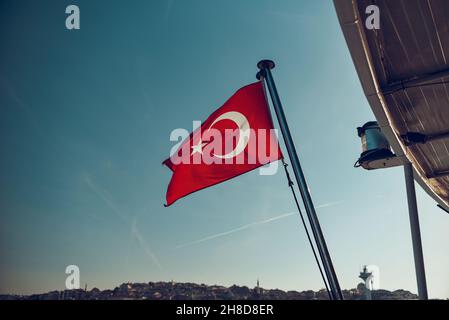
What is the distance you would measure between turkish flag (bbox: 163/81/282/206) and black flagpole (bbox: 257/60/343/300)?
1.73 ft

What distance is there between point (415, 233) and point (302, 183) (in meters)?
4.63

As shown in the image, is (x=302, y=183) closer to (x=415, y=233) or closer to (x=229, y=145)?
(x=229, y=145)

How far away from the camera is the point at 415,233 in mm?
6445

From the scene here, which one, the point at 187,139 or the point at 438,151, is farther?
the point at 438,151

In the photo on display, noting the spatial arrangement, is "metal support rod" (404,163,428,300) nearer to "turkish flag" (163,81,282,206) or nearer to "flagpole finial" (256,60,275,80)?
"turkish flag" (163,81,282,206)

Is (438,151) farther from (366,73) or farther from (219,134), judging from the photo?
(219,134)

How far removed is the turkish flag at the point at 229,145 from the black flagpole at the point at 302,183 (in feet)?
1.73

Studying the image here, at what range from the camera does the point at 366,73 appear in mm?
4785

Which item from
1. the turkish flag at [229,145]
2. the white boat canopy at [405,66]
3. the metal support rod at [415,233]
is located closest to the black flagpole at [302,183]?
the turkish flag at [229,145]

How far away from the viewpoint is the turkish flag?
405 centimetres

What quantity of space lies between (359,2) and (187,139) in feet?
8.90

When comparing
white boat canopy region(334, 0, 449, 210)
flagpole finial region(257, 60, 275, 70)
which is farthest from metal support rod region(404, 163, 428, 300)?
flagpole finial region(257, 60, 275, 70)

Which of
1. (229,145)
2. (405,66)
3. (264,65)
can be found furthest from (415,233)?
(264,65)
